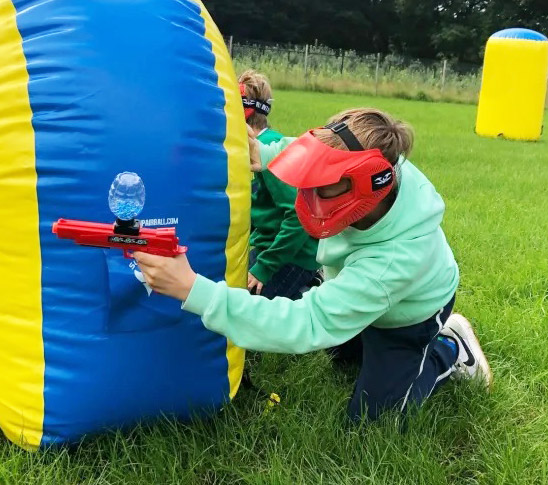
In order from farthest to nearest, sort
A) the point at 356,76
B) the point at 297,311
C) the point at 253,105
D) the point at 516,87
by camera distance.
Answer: the point at 356,76, the point at 516,87, the point at 253,105, the point at 297,311

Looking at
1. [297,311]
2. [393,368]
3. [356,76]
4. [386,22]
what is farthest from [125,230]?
[386,22]

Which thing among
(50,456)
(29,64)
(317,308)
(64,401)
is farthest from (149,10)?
(50,456)

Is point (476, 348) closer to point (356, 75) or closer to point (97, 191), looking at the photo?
point (97, 191)

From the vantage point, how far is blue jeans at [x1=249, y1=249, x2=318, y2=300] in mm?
3408

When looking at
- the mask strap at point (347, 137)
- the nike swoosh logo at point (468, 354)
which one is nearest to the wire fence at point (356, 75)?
the nike swoosh logo at point (468, 354)

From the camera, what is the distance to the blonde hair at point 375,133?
6.65ft

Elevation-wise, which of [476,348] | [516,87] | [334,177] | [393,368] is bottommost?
[516,87]

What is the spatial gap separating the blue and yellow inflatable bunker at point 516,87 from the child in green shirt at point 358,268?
37.6ft

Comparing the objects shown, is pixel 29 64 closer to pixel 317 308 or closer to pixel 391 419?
pixel 317 308

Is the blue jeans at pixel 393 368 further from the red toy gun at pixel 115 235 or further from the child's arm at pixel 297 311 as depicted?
the red toy gun at pixel 115 235

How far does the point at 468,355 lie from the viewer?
112 inches

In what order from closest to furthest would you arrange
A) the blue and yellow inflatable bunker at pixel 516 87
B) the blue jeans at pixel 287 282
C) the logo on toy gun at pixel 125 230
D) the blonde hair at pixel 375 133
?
1. the logo on toy gun at pixel 125 230
2. the blonde hair at pixel 375 133
3. the blue jeans at pixel 287 282
4. the blue and yellow inflatable bunker at pixel 516 87

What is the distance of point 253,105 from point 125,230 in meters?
1.75

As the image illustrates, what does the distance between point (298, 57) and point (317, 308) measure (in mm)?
27054
